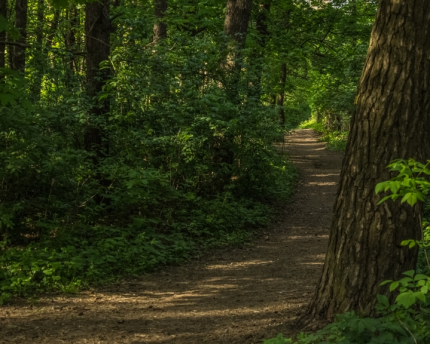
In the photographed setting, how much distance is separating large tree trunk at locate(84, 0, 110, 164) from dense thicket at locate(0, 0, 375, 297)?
0.02 m

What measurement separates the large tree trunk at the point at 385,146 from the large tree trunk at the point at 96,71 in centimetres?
611

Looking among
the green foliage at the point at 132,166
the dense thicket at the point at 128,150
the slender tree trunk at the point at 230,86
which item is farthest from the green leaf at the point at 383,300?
the slender tree trunk at the point at 230,86

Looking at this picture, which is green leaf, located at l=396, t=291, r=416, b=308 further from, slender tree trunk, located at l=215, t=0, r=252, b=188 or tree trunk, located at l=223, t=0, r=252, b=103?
tree trunk, located at l=223, t=0, r=252, b=103

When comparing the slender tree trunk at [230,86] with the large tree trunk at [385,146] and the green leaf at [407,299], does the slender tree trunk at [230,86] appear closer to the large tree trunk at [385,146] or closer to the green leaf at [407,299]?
the large tree trunk at [385,146]

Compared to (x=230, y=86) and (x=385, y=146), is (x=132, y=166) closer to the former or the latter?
(x=230, y=86)

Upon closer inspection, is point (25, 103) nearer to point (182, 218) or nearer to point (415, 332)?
point (415, 332)

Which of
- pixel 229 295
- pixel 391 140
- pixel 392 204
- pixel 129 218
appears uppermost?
pixel 391 140

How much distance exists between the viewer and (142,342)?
512 cm

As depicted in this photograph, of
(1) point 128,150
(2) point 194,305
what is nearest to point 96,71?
(1) point 128,150

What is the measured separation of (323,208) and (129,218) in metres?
5.94

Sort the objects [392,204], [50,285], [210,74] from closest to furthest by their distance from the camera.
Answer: [392,204] < [50,285] < [210,74]

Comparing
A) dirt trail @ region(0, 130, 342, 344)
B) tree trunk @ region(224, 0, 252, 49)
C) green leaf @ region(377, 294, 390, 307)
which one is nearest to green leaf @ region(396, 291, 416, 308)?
green leaf @ region(377, 294, 390, 307)

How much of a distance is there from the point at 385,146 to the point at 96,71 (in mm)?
6850

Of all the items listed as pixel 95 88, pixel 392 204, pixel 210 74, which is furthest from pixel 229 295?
pixel 210 74
